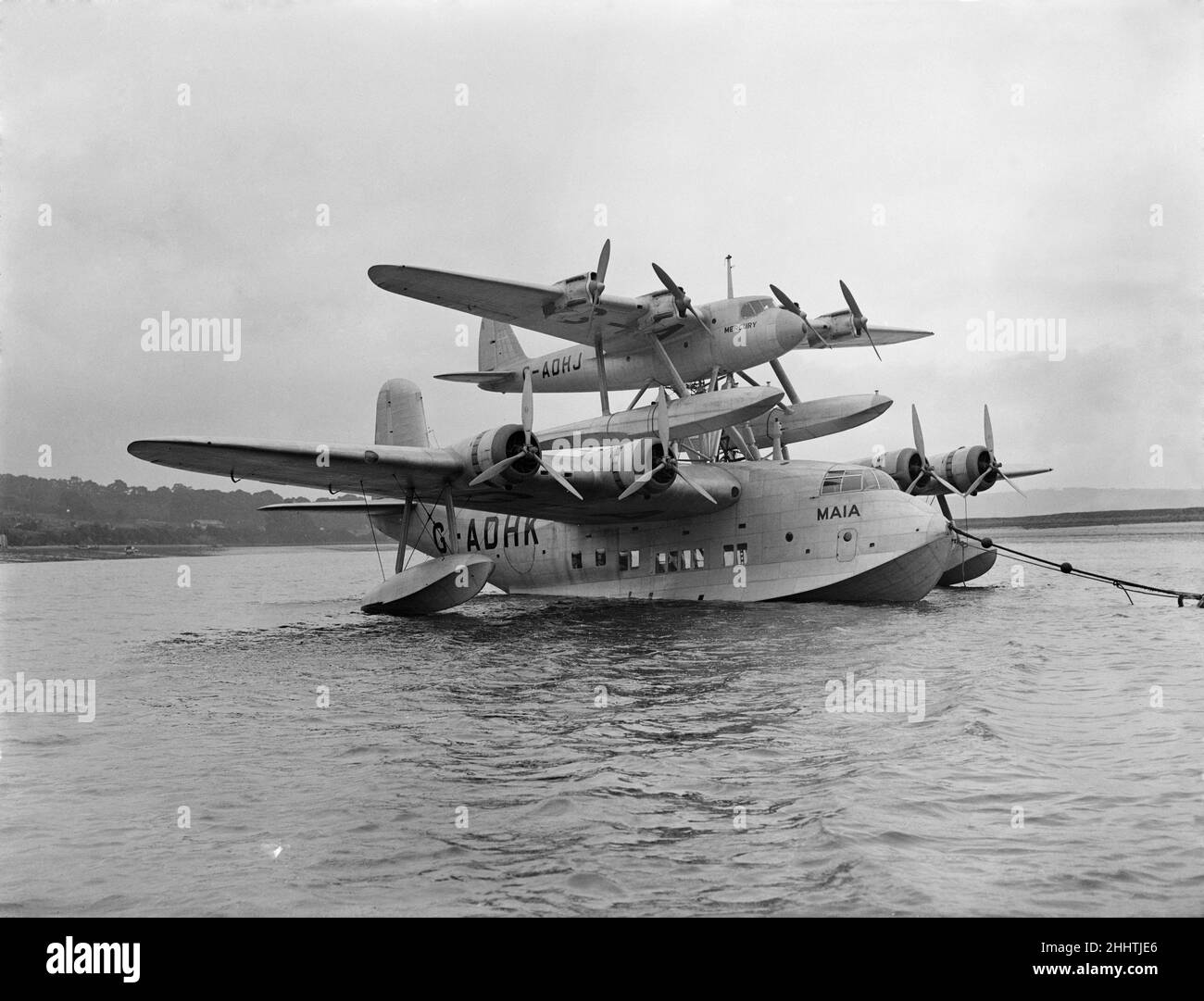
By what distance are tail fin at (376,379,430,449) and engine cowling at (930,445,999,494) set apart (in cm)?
1615

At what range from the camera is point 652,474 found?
2181 cm

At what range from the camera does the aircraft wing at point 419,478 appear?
63.8 ft

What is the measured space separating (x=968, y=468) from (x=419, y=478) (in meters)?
17.1

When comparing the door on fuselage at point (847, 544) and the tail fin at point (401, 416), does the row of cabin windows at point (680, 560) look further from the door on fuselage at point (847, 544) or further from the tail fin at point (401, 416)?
the tail fin at point (401, 416)

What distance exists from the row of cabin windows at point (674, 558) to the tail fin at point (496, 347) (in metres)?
7.38

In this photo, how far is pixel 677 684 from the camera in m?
13.0

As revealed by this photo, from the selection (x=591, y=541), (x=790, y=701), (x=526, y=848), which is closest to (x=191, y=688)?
(x=790, y=701)

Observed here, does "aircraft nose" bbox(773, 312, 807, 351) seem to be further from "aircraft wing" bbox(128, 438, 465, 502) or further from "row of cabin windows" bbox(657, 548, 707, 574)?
"aircraft wing" bbox(128, 438, 465, 502)

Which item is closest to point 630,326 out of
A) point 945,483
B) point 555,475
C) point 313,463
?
point 555,475

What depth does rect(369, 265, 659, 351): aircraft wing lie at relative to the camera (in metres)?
21.8

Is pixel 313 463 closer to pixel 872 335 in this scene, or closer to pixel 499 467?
pixel 499 467

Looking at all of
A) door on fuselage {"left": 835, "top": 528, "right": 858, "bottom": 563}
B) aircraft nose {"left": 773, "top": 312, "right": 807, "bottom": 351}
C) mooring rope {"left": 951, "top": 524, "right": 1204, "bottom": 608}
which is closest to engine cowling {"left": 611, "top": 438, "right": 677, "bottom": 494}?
door on fuselage {"left": 835, "top": 528, "right": 858, "bottom": 563}

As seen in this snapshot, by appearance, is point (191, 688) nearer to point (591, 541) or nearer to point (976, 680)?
point (976, 680)

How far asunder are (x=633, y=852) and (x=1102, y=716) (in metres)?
6.77
